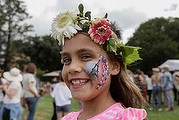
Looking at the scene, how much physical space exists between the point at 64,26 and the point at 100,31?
21cm

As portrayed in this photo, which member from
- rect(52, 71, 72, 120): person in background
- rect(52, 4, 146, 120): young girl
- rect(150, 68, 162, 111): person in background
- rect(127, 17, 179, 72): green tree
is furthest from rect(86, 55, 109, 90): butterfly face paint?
rect(127, 17, 179, 72): green tree

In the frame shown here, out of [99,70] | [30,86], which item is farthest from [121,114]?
[30,86]

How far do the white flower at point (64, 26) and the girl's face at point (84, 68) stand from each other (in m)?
0.04

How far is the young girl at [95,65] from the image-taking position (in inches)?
77.7

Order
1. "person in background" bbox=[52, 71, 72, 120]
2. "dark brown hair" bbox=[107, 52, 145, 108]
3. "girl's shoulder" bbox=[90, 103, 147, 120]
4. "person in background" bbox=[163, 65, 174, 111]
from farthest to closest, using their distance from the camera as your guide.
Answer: "person in background" bbox=[163, 65, 174, 111] → "person in background" bbox=[52, 71, 72, 120] → "dark brown hair" bbox=[107, 52, 145, 108] → "girl's shoulder" bbox=[90, 103, 147, 120]

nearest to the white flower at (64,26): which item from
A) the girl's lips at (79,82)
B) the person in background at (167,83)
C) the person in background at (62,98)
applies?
the girl's lips at (79,82)

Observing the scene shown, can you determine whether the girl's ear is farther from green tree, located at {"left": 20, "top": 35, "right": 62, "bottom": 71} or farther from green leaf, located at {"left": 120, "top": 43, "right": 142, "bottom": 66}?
green tree, located at {"left": 20, "top": 35, "right": 62, "bottom": 71}

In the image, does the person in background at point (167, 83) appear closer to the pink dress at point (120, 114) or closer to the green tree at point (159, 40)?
the pink dress at point (120, 114)

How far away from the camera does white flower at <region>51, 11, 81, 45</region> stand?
2025 millimetres

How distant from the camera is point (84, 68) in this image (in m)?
1.98

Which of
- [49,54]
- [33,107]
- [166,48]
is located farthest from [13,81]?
[49,54]

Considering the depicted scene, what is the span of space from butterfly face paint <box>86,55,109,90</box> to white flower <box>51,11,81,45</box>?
0.68 ft

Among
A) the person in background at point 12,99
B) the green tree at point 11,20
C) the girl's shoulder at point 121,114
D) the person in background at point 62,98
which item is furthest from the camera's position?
the green tree at point 11,20

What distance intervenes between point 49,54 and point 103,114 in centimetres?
5940
